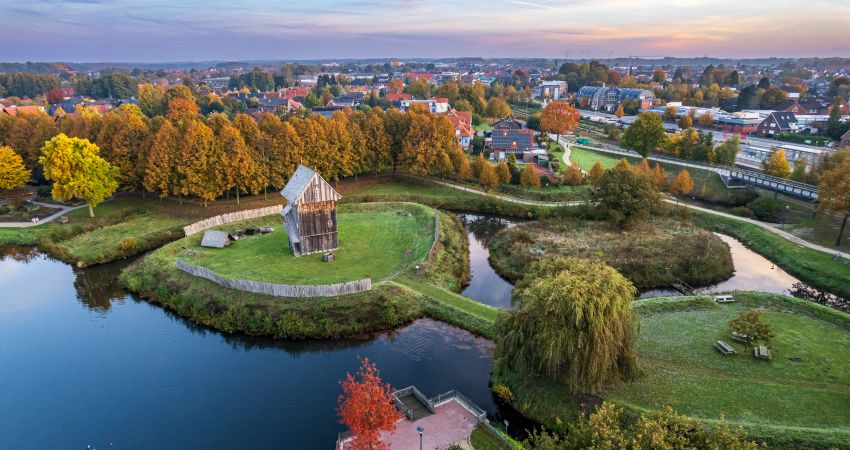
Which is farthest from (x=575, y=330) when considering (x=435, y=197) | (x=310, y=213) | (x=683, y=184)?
(x=683, y=184)

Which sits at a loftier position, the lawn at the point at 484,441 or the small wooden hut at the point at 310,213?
the small wooden hut at the point at 310,213

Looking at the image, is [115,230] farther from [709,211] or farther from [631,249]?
[709,211]

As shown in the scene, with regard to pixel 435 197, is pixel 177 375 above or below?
below

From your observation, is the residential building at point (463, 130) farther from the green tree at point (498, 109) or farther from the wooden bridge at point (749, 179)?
the green tree at point (498, 109)

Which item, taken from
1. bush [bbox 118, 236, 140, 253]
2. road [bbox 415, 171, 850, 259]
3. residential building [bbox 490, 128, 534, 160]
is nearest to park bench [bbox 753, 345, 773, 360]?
road [bbox 415, 171, 850, 259]

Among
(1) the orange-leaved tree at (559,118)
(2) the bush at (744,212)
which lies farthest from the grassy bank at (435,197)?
(1) the orange-leaved tree at (559,118)

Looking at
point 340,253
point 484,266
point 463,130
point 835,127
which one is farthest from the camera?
point 463,130
